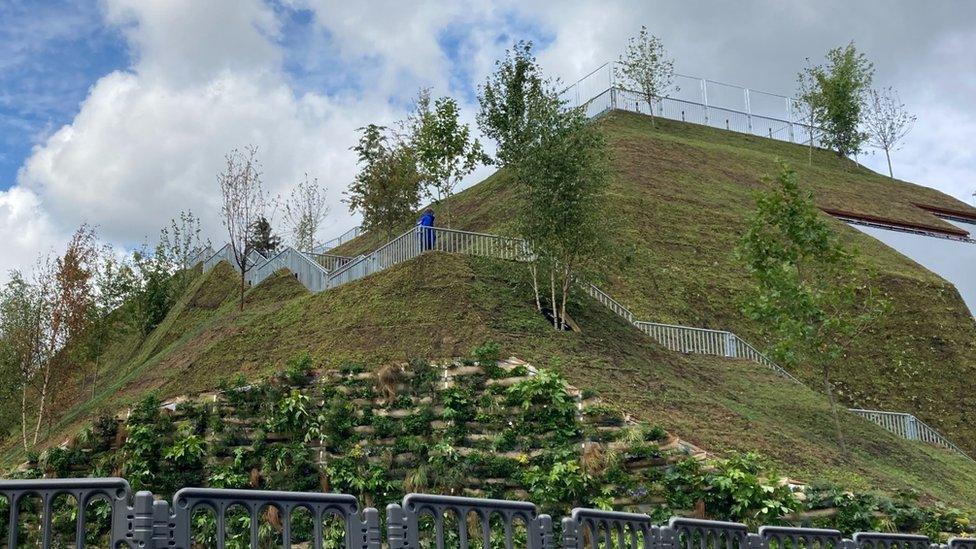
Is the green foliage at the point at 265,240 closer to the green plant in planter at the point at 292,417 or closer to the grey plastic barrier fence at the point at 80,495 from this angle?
the green plant in planter at the point at 292,417

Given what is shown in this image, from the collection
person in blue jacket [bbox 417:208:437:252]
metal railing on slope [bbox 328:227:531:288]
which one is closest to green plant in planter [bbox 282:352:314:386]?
metal railing on slope [bbox 328:227:531:288]

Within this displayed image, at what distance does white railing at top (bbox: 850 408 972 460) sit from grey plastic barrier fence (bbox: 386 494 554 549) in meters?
22.8

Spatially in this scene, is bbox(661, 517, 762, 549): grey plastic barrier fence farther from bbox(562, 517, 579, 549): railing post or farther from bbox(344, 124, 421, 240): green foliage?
bbox(344, 124, 421, 240): green foliage

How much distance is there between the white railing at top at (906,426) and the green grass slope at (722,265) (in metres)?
1.97

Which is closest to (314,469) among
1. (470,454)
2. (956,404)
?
(470,454)

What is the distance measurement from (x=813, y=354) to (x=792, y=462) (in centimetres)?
560

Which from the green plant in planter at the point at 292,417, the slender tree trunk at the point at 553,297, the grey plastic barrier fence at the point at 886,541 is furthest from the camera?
the slender tree trunk at the point at 553,297

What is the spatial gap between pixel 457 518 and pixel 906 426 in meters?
25.8

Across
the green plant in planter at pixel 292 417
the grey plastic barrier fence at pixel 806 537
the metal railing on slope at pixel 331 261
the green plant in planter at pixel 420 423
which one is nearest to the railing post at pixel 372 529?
the grey plastic barrier fence at pixel 806 537

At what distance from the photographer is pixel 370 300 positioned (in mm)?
22859

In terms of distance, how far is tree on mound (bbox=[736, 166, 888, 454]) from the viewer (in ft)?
74.4

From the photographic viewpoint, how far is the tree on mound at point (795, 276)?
22672 millimetres

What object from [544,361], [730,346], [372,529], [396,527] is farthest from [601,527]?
[730,346]

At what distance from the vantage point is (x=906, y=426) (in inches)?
1128
